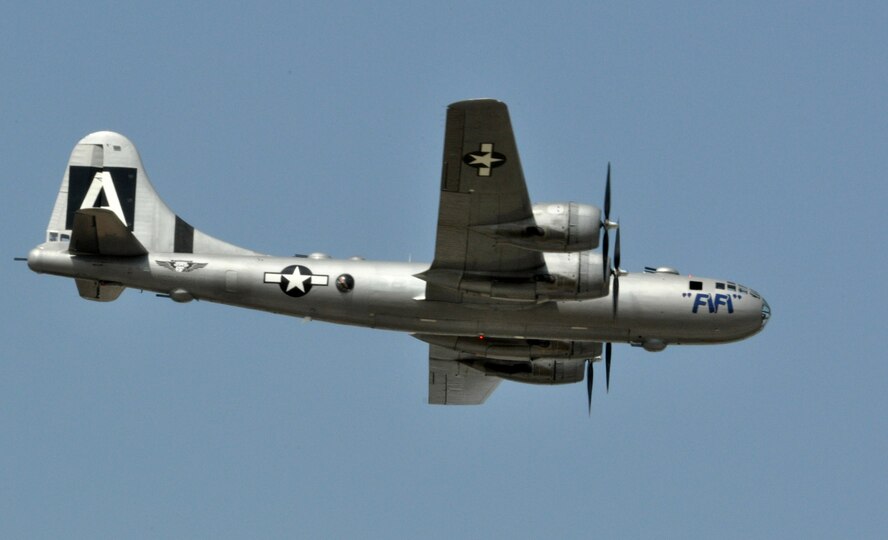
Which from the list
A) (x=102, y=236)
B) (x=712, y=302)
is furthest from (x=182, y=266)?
(x=712, y=302)

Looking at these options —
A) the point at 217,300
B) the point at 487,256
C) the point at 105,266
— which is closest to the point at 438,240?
the point at 487,256

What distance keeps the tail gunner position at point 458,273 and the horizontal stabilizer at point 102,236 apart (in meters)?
0.04

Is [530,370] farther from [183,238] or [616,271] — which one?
[183,238]

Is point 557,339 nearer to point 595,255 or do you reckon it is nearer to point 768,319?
point 595,255

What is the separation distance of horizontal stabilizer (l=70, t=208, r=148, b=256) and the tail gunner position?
44 mm

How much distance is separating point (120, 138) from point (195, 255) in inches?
258

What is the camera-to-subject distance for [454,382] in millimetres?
51344

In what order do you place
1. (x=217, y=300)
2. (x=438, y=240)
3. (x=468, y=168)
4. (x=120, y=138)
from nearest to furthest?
(x=468, y=168)
(x=438, y=240)
(x=217, y=300)
(x=120, y=138)

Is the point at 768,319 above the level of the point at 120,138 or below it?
below

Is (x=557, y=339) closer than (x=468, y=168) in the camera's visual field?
No

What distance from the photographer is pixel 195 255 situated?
43281 mm

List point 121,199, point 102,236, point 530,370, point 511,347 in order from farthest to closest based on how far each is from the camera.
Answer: point 530,370, point 511,347, point 121,199, point 102,236

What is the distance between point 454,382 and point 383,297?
9507 millimetres

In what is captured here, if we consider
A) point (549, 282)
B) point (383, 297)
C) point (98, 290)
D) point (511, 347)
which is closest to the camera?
point (549, 282)
